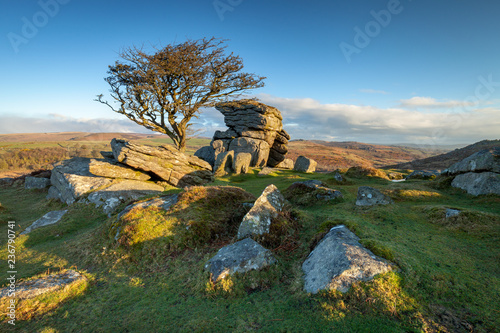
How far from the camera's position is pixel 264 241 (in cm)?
788

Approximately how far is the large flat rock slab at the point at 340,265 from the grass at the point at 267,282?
0.20 m

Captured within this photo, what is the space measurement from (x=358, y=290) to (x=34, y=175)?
1329 inches

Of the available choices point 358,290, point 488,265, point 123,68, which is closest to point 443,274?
point 488,265

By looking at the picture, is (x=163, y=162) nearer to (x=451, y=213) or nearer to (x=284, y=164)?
(x=451, y=213)

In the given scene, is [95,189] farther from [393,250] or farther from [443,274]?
[443,274]

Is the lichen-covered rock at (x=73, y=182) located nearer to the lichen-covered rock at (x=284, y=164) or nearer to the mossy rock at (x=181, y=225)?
the mossy rock at (x=181, y=225)

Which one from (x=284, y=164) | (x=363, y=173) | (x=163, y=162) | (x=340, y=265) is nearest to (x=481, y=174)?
(x=363, y=173)

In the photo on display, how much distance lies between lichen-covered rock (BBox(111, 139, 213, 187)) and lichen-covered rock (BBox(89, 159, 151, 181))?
623 mm

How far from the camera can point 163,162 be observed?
66.3ft

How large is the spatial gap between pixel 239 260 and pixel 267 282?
0.99 m

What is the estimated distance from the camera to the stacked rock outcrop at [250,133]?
36219 mm

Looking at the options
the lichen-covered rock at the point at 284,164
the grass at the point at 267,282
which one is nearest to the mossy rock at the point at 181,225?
the grass at the point at 267,282

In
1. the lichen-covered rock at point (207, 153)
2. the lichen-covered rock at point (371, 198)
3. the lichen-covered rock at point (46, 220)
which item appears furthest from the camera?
the lichen-covered rock at point (207, 153)

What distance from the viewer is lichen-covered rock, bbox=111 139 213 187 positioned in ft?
61.3
